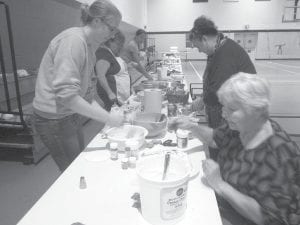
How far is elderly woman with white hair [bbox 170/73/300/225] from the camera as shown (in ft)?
3.90

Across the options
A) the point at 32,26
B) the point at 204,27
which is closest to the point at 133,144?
the point at 204,27

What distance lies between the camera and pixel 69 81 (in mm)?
1579

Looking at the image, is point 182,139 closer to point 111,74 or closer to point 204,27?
point 204,27

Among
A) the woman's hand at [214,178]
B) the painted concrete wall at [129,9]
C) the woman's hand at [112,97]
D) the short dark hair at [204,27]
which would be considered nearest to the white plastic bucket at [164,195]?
the woman's hand at [214,178]

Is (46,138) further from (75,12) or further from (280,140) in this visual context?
(75,12)

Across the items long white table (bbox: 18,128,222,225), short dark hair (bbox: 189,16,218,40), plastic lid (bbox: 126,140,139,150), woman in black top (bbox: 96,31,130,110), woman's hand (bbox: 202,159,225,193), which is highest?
short dark hair (bbox: 189,16,218,40)

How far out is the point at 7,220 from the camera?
2.42 metres

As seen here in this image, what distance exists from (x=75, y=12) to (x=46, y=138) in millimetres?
3314

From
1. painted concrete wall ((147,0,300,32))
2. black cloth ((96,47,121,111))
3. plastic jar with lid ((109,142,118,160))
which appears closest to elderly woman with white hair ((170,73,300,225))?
plastic jar with lid ((109,142,118,160))

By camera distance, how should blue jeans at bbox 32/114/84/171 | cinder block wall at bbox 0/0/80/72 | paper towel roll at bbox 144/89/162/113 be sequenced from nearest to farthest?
blue jeans at bbox 32/114/84/171 → paper towel roll at bbox 144/89/162/113 → cinder block wall at bbox 0/0/80/72

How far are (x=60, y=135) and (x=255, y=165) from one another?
121 centimetres

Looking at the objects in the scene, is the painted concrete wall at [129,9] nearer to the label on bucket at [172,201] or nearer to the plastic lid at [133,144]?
the plastic lid at [133,144]

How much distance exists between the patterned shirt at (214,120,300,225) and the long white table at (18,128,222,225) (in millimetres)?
177

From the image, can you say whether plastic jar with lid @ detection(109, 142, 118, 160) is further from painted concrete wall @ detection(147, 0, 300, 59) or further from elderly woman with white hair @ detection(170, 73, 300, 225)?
painted concrete wall @ detection(147, 0, 300, 59)
